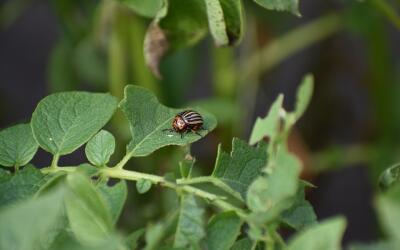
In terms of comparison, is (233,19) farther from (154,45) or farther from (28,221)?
(28,221)

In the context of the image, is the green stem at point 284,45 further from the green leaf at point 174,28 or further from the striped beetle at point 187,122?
the striped beetle at point 187,122

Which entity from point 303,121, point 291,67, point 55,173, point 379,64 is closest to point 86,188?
point 55,173

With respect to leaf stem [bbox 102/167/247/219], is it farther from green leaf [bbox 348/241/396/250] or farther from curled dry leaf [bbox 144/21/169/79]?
curled dry leaf [bbox 144/21/169/79]

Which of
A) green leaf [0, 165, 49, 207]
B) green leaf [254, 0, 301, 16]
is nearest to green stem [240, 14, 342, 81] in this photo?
green leaf [254, 0, 301, 16]

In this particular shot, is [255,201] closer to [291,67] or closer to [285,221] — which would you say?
[285,221]

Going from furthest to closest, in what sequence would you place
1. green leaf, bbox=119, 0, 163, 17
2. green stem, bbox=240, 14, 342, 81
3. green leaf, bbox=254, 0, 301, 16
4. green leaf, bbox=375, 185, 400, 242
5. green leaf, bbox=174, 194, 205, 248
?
green stem, bbox=240, 14, 342, 81 < green leaf, bbox=119, 0, 163, 17 < green leaf, bbox=254, 0, 301, 16 < green leaf, bbox=174, 194, 205, 248 < green leaf, bbox=375, 185, 400, 242

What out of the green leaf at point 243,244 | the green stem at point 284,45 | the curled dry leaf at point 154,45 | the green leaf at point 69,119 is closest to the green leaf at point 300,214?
the green leaf at point 243,244

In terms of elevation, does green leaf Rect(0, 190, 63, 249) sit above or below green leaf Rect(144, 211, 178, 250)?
above
